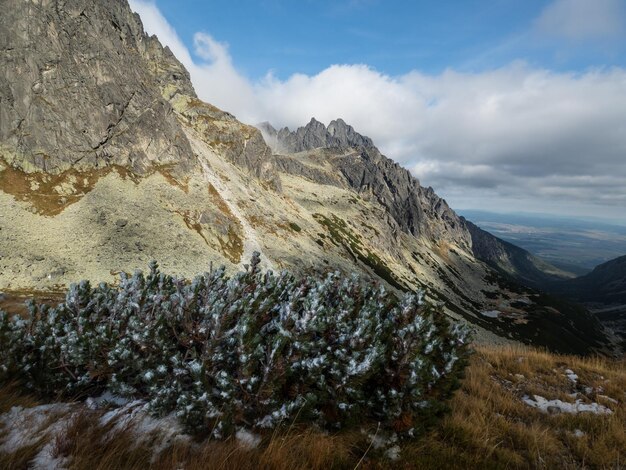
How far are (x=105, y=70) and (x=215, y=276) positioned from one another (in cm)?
8066

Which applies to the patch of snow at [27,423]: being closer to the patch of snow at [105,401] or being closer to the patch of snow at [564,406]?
the patch of snow at [105,401]

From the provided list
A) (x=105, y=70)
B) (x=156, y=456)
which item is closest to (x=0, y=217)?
(x=105, y=70)

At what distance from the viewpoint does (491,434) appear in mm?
5684

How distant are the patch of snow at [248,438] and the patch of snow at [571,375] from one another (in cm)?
994

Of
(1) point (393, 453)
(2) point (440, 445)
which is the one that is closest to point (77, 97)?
Result: (1) point (393, 453)

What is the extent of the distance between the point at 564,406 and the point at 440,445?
15.9ft

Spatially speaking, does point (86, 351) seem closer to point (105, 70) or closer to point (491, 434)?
point (491, 434)

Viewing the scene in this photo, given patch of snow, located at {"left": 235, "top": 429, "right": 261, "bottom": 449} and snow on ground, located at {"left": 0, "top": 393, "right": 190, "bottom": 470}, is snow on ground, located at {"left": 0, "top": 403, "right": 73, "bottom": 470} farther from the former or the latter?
patch of snow, located at {"left": 235, "top": 429, "right": 261, "bottom": 449}

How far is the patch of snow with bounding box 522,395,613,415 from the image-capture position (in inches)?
286

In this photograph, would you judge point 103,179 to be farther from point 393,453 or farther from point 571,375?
point 571,375

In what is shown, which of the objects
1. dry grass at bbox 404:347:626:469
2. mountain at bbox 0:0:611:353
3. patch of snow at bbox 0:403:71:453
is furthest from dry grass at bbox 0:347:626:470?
mountain at bbox 0:0:611:353

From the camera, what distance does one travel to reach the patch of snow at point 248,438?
4445 millimetres

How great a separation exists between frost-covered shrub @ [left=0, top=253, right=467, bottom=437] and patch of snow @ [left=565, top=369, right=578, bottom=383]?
6060 millimetres

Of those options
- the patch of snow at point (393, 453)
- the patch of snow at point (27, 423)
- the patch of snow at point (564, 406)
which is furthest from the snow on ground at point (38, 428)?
the patch of snow at point (564, 406)
